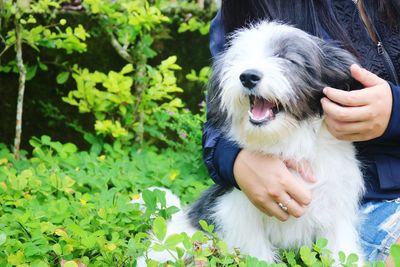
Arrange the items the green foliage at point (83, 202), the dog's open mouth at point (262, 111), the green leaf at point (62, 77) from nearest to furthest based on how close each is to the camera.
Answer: the dog's open mouth at point (262, 111) < the green foliage at point (83, 202) < the green leaf at point (62, 77)

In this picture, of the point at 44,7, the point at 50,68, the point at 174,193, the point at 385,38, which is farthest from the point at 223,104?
the point at 50,68

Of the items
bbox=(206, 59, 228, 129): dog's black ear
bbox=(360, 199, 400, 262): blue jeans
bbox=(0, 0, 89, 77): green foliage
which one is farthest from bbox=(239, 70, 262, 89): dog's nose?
bbox=(0, 0, 89, 77): green foliage

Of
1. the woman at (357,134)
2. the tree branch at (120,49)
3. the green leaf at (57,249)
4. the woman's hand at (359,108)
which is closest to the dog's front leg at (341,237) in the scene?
the woman at (357,134)

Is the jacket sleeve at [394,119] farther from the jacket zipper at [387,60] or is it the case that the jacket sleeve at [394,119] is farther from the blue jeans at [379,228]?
the blue jeans at [379,228]

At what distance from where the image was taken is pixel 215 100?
2168 mm

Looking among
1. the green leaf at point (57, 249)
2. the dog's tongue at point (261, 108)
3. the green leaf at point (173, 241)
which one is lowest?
the green leaf at point (57, 249)

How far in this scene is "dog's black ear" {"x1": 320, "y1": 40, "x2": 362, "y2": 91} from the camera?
1988mm

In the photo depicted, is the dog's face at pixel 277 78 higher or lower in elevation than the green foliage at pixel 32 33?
higher

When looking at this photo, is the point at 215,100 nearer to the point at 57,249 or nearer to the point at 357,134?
the point at 357,134

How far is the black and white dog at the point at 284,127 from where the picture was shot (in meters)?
1.92

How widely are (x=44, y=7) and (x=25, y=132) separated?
93cm

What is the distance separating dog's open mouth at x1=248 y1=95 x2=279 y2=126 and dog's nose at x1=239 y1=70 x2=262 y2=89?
0.09m

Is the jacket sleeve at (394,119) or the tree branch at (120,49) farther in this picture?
the tree branch at (120,49)

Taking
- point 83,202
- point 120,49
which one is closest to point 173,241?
point 83,202
